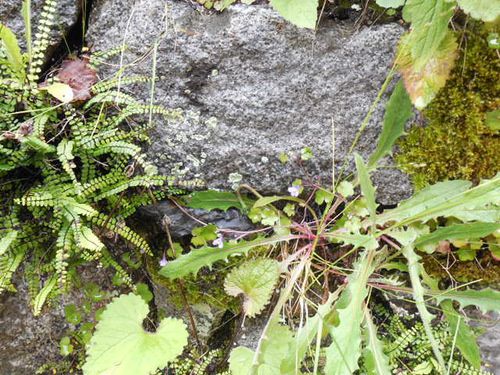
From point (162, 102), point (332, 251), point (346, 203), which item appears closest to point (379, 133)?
point (346, 203)

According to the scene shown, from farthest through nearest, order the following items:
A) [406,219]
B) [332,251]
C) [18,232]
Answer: [332,251] → [18,232] → [406,219]

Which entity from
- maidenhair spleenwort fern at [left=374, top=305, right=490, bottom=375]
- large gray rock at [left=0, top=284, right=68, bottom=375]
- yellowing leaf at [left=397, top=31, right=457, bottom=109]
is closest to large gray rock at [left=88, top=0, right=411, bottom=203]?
yellowing leaf at [left=397, top=31, right=457, bottom=109]

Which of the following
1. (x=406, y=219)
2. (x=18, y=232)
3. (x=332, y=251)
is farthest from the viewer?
(x=332, y=251)

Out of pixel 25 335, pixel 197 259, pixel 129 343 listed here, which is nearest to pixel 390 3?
pixel 197 259

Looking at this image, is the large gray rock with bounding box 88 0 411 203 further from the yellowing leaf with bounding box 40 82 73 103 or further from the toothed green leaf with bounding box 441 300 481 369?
the toothed green leaf with bounding box 441 300 481 369

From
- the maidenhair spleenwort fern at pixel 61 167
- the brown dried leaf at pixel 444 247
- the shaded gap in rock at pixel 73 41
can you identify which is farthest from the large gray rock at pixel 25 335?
the brown dried leaf at pixel 444 247

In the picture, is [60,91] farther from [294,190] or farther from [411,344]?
[411,344]

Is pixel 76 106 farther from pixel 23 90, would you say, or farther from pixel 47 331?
pixel 47 331

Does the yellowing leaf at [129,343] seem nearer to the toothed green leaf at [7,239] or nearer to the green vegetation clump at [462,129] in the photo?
the toothed green leaf at [7,239]
